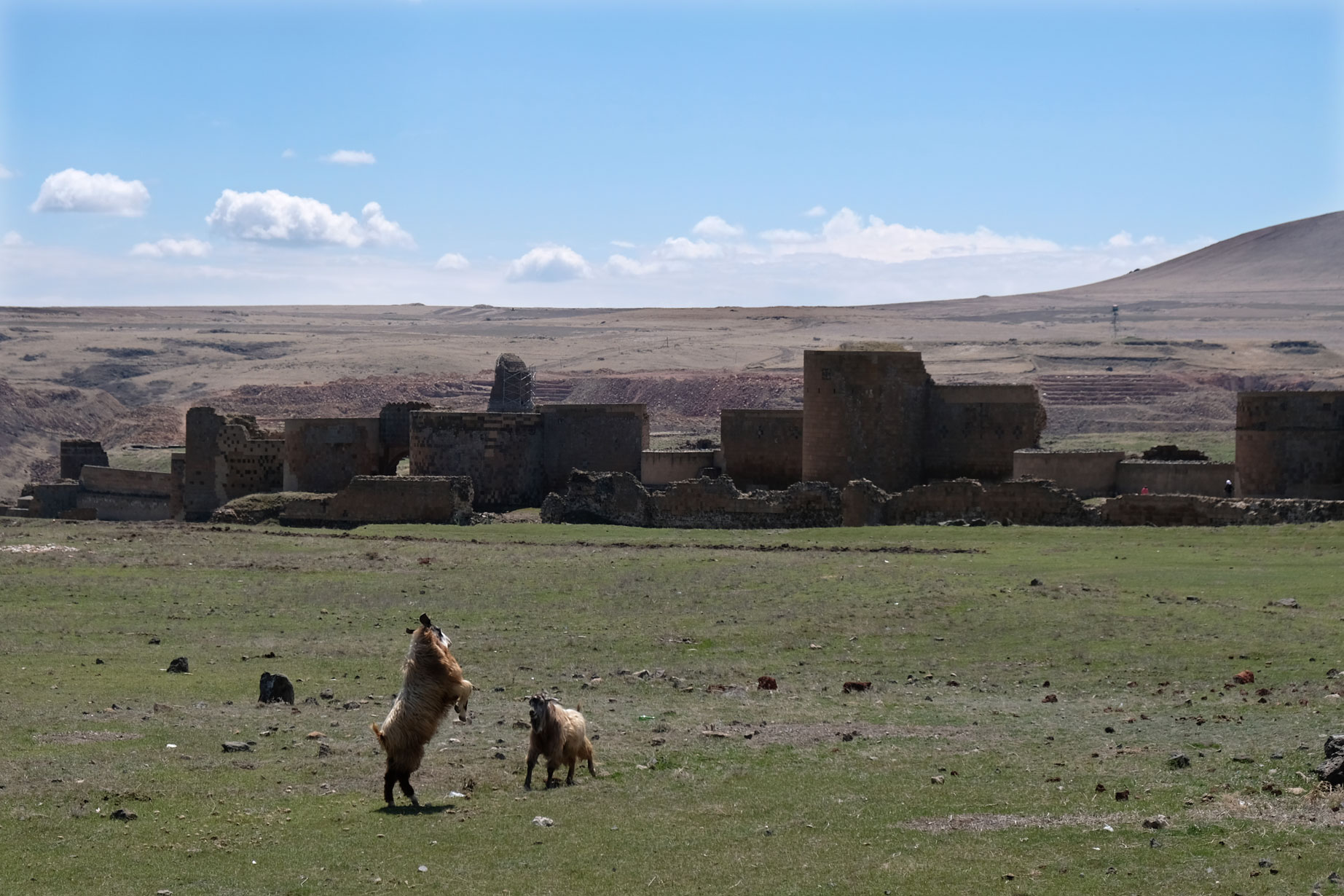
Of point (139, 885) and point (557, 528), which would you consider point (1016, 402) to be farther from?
point (139, 885)

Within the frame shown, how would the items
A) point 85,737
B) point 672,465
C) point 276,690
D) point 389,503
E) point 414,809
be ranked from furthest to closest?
point 672,465 → point 389,503 → point 276,690 → point 85,737 → point 414,809

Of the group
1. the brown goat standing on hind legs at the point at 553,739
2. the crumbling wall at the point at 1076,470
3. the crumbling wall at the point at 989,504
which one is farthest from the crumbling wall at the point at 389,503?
the brown goat standing on hind legs at the point at 553,739

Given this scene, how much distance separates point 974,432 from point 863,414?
8.53ft

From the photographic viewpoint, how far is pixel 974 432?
121ft

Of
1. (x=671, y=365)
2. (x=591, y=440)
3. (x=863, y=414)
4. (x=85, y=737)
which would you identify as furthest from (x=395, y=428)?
(x=671, y=365)

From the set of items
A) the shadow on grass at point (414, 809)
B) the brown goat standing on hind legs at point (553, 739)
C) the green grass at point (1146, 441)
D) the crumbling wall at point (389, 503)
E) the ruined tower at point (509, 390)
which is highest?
the ruined tower at point (509, 390)

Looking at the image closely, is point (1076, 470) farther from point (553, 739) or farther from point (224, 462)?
point (553, 739)

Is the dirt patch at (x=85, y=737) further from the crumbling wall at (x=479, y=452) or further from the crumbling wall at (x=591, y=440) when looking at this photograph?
the crumbling wall at (x=591, y=440)

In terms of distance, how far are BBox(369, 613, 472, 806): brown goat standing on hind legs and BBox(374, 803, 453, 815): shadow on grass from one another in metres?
0.05

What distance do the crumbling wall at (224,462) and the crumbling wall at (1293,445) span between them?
900 inches

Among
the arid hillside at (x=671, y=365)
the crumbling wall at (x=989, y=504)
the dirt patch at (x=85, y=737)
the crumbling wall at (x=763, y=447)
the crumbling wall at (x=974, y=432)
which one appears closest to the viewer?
the dirt patch at (x=85, y=737)

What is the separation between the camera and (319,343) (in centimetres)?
17738

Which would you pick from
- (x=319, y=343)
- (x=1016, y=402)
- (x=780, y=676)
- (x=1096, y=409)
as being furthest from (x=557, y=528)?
(x=319, y=343)

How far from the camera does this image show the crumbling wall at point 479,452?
41469 mm
